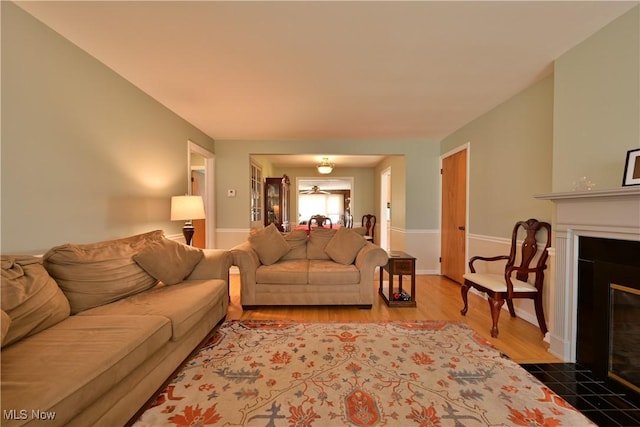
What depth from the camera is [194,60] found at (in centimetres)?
225

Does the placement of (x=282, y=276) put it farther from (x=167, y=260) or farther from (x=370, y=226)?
(x=370, y=226)

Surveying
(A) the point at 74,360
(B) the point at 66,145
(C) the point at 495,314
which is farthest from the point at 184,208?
(C) the point at 495,314

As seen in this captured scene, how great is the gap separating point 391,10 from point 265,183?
4923 millimetres

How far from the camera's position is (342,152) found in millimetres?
4758

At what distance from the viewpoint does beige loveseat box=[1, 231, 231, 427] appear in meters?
1.07

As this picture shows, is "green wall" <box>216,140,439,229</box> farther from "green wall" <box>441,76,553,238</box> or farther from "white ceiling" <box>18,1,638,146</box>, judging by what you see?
"white ceiling" <box>18,1,638,146</box>

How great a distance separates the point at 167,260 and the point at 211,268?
0.43 metres

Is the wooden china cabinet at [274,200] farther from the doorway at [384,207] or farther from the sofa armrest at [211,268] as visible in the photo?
the sofa armrest at [211,268]

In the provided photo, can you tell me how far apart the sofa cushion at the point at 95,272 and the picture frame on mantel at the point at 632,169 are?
3542 mm

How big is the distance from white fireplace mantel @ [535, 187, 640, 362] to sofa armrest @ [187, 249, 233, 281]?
9.45ft

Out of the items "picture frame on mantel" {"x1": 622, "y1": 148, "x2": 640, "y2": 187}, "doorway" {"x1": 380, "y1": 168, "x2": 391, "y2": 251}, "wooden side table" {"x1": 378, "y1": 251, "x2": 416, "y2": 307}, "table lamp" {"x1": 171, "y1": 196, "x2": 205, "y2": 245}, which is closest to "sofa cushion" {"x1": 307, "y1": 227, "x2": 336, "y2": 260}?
"wooden side table" {"x1": 378, "y1": 251, "x2": 416, "y2": 307}

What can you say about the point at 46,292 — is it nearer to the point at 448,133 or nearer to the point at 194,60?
the point at 194,60
